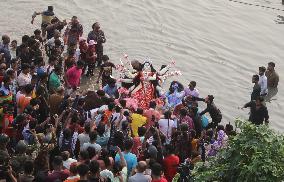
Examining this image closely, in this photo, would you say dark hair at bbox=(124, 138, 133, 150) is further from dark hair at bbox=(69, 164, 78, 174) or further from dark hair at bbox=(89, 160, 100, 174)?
dark hair at bbox=(69, 164, 78, 174)

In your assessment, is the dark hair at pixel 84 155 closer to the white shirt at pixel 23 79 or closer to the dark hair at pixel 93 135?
the dark hair at pixel 93 135

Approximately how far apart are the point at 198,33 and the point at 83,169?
13.7 metres

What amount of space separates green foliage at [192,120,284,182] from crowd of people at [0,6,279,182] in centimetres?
102

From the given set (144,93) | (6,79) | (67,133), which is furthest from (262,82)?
(6,79)

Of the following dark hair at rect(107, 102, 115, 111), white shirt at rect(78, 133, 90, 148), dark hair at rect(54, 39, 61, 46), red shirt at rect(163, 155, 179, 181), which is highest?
dark hair at rect(54, 39, 61, 46)

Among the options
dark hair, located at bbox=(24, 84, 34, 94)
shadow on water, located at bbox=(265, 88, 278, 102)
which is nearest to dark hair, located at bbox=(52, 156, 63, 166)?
dark hair, located at bbox=(24, 84, 34, 94)

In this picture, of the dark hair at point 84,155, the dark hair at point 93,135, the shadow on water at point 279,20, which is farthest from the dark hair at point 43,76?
the shadow on water at point 279,20

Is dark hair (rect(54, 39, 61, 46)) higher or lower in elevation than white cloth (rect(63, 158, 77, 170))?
higher

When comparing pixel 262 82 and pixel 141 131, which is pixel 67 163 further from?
pixel 262 82

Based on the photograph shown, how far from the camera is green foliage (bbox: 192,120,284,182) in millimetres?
6656

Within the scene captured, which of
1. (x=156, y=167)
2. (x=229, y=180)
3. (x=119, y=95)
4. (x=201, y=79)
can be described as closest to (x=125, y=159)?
(x=156, y=167)

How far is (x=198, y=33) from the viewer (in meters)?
21.3

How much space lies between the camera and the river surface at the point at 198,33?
59.6 ft

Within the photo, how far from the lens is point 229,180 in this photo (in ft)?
23.1
